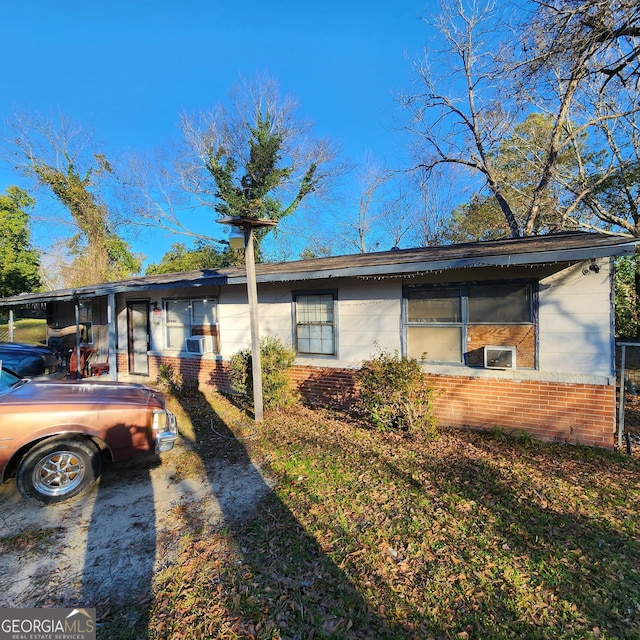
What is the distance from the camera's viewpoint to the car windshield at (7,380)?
4198 millimetres

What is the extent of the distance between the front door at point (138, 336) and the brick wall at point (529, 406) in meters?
6.27

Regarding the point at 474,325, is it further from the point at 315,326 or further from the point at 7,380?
the point at 7,380

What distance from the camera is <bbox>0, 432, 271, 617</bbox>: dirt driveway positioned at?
8.61 ft

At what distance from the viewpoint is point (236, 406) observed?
295 inches

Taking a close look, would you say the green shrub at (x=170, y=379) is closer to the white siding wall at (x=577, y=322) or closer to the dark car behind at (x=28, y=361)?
the dark car behind at (x=28, y=361)

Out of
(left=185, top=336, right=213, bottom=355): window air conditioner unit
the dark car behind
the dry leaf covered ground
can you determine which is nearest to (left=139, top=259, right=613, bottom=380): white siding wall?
(left=185, top=336, right=213, bottom=355): window air conditioner unit

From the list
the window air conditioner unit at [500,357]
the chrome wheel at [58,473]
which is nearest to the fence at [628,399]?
the window air conditioner unit at [500,357]

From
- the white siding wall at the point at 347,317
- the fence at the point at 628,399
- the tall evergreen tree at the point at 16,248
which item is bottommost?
the fence at the point at 628,399

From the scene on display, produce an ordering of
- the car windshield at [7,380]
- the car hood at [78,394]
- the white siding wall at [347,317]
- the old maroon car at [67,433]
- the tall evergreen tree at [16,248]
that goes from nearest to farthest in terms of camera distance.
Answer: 1. the old maroon car at [67,433]
2. the car hood at [78,394]
3. the car windshield at [7,380]
4. the white siding wall at [347,317]
5. the tall evergreen tree at [16,248]

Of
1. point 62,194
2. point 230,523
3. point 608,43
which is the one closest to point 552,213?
point 608,43

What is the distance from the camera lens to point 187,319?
9383mm

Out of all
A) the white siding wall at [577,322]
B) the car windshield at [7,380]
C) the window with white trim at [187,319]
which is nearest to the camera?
the car windshield at [7,380]

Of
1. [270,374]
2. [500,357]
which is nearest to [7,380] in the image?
[270,374]

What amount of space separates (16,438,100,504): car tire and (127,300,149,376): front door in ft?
22.1
